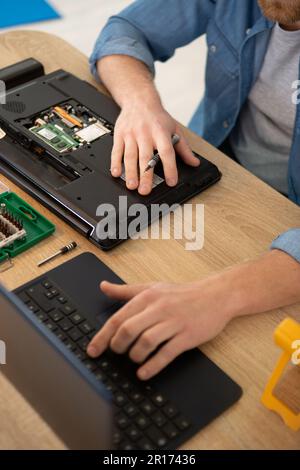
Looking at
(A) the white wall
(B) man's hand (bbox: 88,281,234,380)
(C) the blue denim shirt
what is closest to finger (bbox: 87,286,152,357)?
(B) man's hand (bbox: 88,281,234,380)

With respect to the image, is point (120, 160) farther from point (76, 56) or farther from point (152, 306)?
point (76, 56)

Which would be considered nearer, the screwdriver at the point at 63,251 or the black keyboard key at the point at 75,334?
the black keyboard key at the point at 75,334

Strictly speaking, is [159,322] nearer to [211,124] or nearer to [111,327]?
[111,327]

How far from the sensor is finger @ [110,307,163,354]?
2.65 feet

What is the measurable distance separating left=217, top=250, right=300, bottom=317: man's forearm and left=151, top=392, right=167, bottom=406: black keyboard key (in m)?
0.18

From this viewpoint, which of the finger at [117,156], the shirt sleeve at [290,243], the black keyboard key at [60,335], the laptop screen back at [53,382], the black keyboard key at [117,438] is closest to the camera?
the laptop screen back at [53,382]

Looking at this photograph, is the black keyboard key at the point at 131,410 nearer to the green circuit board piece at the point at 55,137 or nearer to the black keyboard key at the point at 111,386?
the black keyboard key at the point at 111,386

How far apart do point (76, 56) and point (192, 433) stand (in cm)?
97

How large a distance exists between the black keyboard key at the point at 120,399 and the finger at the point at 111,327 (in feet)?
0.22

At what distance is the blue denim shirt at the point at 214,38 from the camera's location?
129 centimetres

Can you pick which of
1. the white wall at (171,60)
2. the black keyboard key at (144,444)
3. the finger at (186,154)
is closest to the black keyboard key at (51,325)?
the black keyboard key at (144,444)

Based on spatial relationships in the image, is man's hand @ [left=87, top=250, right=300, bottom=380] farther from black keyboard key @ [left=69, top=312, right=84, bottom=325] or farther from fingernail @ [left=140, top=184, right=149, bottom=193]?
fingernail @ [left=140, top=184, right=149, bottom=193]

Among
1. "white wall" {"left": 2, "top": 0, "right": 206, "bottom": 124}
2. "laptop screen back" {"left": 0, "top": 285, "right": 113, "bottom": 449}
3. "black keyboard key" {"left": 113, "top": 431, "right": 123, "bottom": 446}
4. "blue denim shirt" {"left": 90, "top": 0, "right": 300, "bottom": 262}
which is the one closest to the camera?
"laptop screen back" {"left": 0, "top": 285, "right": 113, "bottom": 449}

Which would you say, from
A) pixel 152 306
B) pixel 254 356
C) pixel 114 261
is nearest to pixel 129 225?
pixel 114 261
